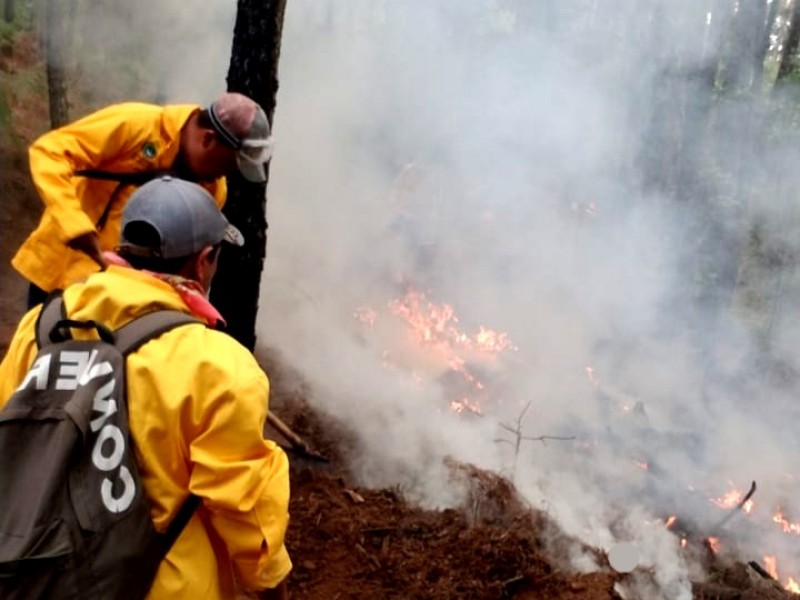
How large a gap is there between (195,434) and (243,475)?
176mm

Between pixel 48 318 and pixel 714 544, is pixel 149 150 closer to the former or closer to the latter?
pixel 48 318

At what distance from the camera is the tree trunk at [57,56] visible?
31.5 feet

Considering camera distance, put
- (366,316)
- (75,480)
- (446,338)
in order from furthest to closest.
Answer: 1. (446,338)
2. (366,316)
3. (75,480)

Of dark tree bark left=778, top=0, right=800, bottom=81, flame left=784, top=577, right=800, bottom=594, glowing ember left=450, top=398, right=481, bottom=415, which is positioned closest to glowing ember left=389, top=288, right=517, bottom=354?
glowing ember left=450, top=398, right=481, bottom=415

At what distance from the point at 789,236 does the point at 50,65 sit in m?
17.0

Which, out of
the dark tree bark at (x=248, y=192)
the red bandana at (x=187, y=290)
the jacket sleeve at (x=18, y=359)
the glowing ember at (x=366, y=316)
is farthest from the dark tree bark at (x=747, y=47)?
the jacket sleeve at (x=18, y=359)

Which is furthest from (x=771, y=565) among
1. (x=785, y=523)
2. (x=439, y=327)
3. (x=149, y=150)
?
(x=149, y=150)

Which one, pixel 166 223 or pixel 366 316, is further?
pixel 366 316

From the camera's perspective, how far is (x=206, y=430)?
1.95 meters

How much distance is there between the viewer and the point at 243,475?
6.56 ft

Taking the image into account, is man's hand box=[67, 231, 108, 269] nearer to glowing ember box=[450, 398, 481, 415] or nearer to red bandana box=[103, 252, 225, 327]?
red bandana box=[103, 252, 225, 327]

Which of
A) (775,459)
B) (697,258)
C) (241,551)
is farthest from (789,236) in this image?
(241,551)

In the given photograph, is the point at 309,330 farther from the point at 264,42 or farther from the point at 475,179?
the point at 475,179

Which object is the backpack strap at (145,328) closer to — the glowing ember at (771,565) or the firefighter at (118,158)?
the firefighter at (118,158)
